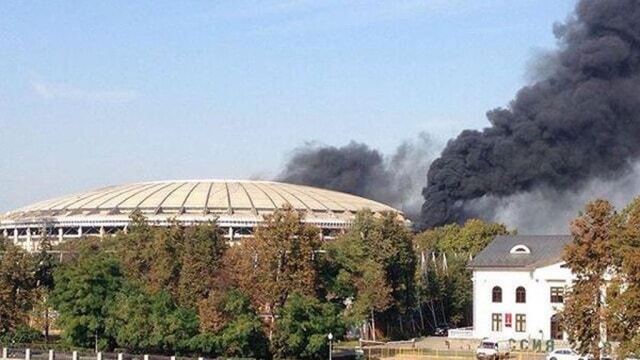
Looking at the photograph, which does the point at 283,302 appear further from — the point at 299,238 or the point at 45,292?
the point at 45,292

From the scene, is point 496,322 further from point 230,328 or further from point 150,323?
point 150,323

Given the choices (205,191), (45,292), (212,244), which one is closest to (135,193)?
(205,191)

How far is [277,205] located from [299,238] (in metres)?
60.4

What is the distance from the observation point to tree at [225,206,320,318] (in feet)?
167

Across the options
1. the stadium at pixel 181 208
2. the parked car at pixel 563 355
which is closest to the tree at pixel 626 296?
the parked car at pixel 563 355

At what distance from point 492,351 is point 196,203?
62.2 meters

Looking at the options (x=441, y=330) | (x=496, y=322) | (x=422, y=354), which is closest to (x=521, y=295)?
(x=496, y=322)

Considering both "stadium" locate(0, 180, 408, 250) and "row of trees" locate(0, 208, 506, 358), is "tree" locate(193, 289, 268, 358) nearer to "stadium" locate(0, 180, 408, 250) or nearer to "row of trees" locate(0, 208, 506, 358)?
"row of trees" locate(0, 208, 506, 358)

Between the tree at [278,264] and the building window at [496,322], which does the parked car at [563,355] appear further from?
the building window at [496,322]

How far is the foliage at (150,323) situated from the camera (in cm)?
5000

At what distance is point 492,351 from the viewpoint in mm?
52062

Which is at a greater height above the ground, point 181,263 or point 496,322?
point 181,263

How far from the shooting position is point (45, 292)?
195 feet

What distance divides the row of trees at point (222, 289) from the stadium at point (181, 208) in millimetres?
40468
